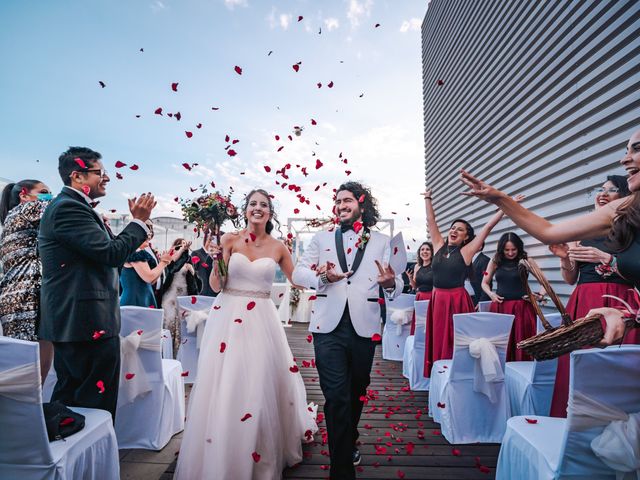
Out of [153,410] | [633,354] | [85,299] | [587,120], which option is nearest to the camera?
[633,354]

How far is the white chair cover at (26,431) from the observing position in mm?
1511

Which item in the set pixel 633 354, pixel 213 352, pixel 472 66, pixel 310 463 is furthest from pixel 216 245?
pixel 472 66

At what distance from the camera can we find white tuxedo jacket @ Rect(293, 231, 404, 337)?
9.00 ft

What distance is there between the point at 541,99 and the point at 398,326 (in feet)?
14.4

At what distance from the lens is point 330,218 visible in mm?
3361

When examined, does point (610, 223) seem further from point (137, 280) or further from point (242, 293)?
point (137, 280)

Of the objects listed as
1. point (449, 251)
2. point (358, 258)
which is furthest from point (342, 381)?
point (449, 251)

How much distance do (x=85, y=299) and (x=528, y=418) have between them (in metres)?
2.82

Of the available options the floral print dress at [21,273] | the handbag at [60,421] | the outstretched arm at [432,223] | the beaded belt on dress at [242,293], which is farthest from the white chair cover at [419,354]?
the floral print dress at [21,273]

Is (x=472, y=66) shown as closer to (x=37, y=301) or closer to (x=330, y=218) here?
(x=330, y=218)

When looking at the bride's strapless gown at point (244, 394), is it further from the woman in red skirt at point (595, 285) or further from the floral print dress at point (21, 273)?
the woman in red skirt at point (595, 285)

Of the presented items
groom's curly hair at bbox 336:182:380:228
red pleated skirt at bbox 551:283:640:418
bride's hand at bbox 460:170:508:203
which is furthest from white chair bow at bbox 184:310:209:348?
bride's hand at bbox 460:170:508:203

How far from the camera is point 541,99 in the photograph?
17.7 feet

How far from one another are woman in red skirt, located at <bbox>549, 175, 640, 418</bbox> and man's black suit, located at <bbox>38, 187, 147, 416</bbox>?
3.31m
